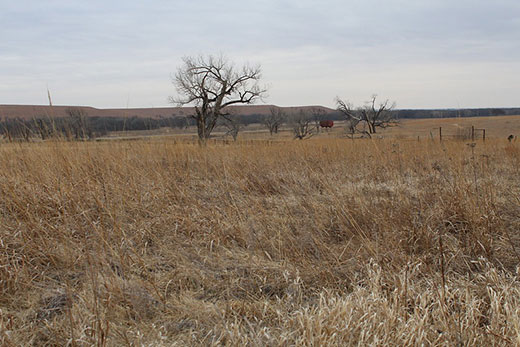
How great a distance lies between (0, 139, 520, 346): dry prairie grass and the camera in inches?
62.7

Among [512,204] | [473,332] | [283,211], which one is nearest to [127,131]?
[283,211]

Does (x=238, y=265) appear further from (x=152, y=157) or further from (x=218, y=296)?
(x=152, y=157)

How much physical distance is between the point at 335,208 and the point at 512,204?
5.83 feet

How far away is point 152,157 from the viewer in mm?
4852

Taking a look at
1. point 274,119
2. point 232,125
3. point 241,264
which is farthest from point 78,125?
point 274,119

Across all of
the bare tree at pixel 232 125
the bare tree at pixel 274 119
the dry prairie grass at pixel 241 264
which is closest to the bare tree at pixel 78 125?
the dry prairie grass at pixel 241 264

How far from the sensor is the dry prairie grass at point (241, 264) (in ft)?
5.23

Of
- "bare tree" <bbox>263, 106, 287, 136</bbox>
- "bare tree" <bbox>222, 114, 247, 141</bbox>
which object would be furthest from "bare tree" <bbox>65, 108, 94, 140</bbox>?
"bare tree" <bbox>263, 106, 287, 136</bbox>

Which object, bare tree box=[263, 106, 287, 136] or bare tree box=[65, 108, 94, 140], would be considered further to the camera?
bare tree box=[263, 106, 287, 136]

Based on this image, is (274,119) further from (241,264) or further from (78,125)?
(241,264)

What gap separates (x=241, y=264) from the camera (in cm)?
231

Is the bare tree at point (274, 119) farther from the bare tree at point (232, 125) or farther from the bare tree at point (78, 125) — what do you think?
the bare tree at point (78, 125)

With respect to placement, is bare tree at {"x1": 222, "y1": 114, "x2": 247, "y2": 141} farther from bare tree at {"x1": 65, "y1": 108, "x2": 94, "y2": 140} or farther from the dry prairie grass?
the dry prairie grass

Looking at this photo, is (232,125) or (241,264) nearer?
(241,264)
